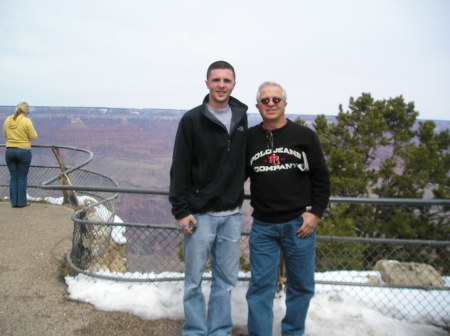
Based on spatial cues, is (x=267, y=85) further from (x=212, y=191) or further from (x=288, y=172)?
(x=212, y=191)

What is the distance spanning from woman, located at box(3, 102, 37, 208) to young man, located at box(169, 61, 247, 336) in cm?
493

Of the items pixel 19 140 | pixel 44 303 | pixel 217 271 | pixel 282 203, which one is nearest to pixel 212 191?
pixel 282 203

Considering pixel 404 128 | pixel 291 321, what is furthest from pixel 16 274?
pixel 404 128

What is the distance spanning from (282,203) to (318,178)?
293mm

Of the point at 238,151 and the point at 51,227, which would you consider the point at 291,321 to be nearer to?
the point at 238,151

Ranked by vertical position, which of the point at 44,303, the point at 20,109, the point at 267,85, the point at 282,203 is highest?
the point at 267,85

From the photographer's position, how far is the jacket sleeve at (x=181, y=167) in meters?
2.26

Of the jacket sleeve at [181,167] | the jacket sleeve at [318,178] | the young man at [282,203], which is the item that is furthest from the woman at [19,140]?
the jacket sleeve at [318,178]

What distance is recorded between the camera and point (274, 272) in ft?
8.03

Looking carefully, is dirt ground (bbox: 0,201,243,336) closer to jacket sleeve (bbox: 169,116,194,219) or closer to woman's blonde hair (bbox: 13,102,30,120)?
jacket sleeve (bbox: 169,116,194,219)

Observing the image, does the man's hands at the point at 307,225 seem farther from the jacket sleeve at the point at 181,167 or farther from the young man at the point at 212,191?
the jacket sleeve at the point at 181,167

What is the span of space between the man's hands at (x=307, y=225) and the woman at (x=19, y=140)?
546 centimetres

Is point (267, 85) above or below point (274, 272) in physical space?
above

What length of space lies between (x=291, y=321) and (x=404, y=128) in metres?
20.0
